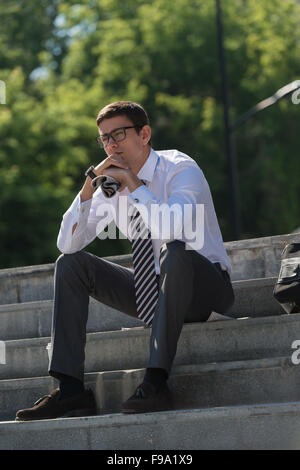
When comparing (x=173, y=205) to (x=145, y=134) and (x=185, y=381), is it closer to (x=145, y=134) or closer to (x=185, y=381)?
(x=145, y=134)

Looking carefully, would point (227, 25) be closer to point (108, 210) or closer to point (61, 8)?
point (61, 8)

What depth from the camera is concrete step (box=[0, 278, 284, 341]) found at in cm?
539

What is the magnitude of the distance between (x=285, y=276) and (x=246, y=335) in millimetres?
427

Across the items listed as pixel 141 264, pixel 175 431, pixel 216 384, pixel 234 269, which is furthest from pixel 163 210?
pixel 234 269

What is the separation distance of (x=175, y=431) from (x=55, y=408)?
67cm

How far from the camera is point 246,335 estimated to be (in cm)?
470

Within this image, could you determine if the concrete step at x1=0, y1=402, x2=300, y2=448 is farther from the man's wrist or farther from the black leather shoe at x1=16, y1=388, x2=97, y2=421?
the man's wrist

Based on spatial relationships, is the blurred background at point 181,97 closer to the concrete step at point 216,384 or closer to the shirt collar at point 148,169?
the shirt collar at point 148,169

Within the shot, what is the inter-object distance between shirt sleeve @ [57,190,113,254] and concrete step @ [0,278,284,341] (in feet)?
2.34

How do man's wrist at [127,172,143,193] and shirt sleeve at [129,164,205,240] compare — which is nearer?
shirt sleeve at [129,164,205,240]

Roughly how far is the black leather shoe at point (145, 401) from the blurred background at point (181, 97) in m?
16.8

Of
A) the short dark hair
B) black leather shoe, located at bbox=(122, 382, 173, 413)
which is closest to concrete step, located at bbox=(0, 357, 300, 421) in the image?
black leather shoe, located at bbox=(122, 382, 173, 413)

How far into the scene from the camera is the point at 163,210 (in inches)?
176
